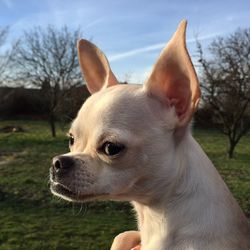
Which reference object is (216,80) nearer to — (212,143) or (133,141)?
(212,143)

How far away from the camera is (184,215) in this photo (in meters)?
2.77

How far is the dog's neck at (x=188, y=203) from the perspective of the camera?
2740 millimetres

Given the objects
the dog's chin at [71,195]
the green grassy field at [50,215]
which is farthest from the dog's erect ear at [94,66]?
the green grassy field at [50,215]

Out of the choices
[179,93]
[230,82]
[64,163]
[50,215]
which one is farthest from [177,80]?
[230,82]

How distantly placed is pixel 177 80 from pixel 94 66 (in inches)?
29.6

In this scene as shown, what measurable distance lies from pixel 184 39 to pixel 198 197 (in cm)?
91

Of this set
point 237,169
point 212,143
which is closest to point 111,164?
point 237,169

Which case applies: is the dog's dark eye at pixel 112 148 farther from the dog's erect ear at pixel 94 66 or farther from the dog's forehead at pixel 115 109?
the dog's erect ear at pixel 94 66

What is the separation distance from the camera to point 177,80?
2.88 meters

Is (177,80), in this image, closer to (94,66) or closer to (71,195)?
(94,66)

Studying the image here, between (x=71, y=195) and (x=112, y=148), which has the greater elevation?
(x=112, y=148)

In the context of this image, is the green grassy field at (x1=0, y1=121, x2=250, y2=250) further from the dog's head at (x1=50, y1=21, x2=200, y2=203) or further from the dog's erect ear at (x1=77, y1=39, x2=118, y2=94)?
the dog's head at (x1=50, y1=21, x2=200, y2=203)

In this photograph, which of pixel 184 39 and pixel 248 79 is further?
pixel 248 79

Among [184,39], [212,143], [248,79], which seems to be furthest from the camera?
[212,143]
